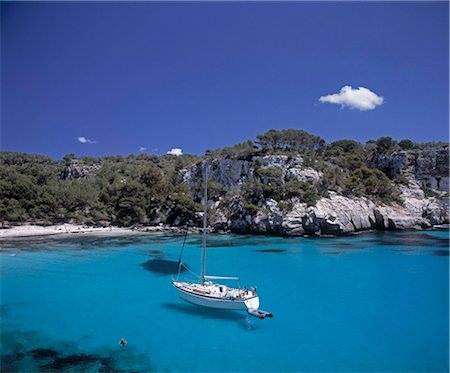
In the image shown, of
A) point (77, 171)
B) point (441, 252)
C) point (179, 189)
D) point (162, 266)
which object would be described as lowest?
point (162, 266)

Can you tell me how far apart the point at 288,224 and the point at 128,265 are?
29.3 meters

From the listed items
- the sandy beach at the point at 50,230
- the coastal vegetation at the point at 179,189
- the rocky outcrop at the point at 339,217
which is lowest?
the sandy beach at the point at 50,230

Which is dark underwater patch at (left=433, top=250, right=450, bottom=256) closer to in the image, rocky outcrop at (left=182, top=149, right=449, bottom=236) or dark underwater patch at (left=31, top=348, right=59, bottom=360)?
rocky outcrop at (left=182, top=149, right=449, bottom=236)

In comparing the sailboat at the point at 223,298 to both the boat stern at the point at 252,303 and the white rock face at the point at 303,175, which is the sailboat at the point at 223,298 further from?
the white rock face at the point at 303,175

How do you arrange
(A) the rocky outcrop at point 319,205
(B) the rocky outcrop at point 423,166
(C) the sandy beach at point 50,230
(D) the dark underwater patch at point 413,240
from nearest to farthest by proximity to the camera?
(D) the dark underwater patch at point 413,240 < (C) the sandy beach at point 50,230 < (A) the rocky outcrop at point 319,205 < (B) the rocky outcrop at point 423,166

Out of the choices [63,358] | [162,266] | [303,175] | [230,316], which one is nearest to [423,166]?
[303,175]

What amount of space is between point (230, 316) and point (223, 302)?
3.52 ft

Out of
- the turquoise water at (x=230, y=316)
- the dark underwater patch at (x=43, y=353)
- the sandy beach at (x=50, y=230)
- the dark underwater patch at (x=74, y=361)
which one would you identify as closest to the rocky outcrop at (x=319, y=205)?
the turquoise water at (x=230, y=316)

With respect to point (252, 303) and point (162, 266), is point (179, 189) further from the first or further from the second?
point (252, 303)

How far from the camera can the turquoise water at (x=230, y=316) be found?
14.0 metres

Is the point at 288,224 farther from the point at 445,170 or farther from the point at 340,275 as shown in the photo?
the point at 445,170

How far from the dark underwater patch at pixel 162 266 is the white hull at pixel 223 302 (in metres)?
9.55

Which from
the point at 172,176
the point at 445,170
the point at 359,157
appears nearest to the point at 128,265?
the point at 172,176

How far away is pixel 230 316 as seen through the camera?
734 inches
